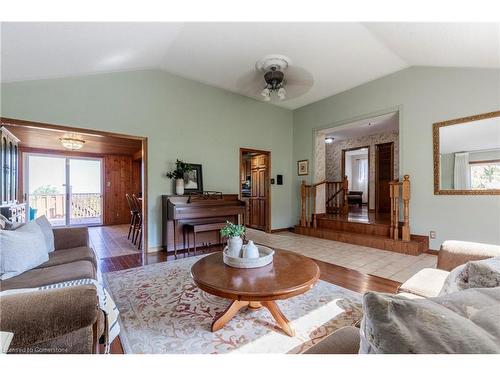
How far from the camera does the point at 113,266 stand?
10.3 ft

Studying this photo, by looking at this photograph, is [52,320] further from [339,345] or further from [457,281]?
[457,281]

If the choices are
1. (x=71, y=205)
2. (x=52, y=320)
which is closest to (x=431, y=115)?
(x=52, y=320)

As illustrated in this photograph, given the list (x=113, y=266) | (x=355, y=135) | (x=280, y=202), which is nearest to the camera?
(x=113, y=266)

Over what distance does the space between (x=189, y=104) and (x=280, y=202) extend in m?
3.06

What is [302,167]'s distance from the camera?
571cm

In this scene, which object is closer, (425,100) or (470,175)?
(470,175)

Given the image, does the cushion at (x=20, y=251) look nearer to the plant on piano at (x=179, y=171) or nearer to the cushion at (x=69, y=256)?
the cushion at (x=69, y=256)

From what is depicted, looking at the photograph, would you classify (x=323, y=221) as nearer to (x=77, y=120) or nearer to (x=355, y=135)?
(x=355, y=135)

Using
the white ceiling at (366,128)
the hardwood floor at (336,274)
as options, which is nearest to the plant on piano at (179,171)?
the hardwood floor at (336,274)

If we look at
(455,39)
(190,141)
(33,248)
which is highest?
(455,39)

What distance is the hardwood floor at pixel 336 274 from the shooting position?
96.5 inches

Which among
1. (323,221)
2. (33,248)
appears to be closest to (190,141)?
(33,248)

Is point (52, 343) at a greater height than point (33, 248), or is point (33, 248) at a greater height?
point (33, 248)
